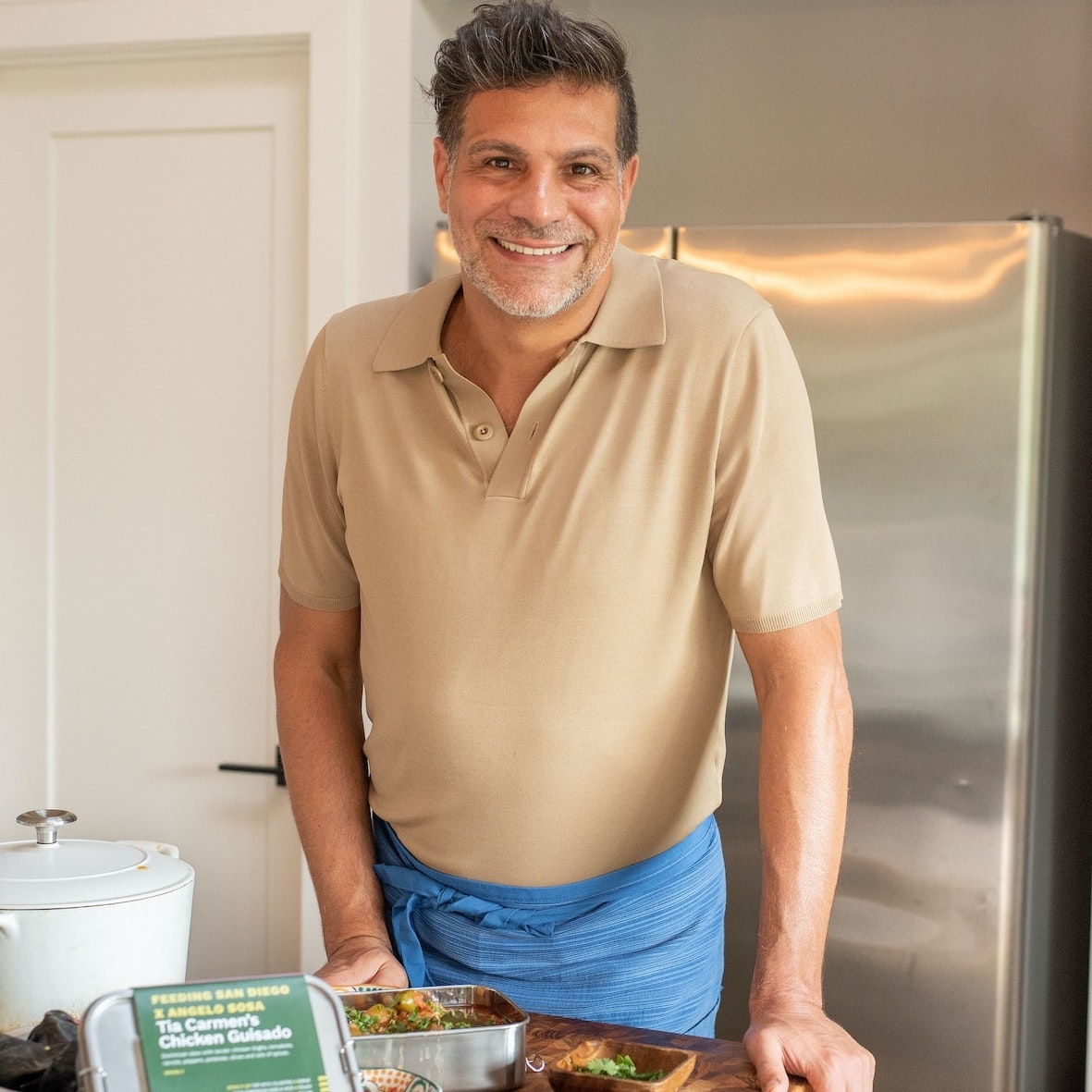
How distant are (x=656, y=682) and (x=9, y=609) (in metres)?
1.83

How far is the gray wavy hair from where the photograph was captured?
125cm

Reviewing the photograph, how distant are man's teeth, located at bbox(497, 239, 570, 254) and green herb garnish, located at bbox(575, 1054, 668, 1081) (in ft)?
2.44

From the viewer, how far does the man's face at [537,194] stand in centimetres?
127

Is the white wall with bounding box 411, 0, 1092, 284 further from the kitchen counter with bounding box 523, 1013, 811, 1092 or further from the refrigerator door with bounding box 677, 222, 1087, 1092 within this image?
the kitchen counter with bounding box 523, 1013, 811, 1092

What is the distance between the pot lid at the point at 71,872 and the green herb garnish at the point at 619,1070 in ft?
2.17

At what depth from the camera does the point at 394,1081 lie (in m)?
0.86

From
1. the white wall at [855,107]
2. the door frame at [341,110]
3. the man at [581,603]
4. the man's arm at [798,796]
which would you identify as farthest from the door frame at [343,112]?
the man's arm at [798,796]

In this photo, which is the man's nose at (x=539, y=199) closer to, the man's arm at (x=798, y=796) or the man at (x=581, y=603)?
the man at (x=581, y=603)

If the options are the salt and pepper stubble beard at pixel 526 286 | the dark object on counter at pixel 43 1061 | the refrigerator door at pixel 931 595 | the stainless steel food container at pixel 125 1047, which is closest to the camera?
the stainless steel food container at pixel 125 1047

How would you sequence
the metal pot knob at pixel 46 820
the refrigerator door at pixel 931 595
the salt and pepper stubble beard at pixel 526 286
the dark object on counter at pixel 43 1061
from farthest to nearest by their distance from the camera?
the refrigerator door at pixel 931 595 → the metal pot knob at pixel 46 820 → the salt and pepper stubble beard at pixel 526 286 → the dark object on counter at pixel 43 1061

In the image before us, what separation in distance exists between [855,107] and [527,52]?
1670mm

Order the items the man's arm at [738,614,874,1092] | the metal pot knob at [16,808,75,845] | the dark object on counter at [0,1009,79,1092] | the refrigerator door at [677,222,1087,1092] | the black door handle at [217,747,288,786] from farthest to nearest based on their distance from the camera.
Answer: the black door handle at [217,747,288,786] < the refrigerator door at [677,222,1087,1092] < the metal pot knob at [16,808,75,845] < the man's arm at [738,614,874,1092] < the dark object on counter at [0,1009,79,1092]

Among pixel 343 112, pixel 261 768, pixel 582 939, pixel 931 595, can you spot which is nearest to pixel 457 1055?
pixel 582 939

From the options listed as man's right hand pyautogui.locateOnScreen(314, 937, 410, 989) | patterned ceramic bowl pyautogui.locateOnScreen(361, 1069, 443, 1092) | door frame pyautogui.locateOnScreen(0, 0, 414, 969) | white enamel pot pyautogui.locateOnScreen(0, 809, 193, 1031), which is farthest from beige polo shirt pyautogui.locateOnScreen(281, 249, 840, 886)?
door frame pyautogui.locateOnScreen(0, 0, 414, 969)
